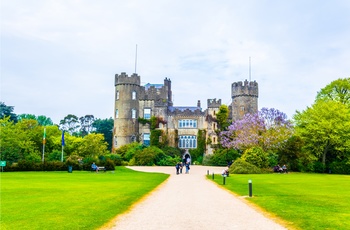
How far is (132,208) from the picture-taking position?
13172 mm

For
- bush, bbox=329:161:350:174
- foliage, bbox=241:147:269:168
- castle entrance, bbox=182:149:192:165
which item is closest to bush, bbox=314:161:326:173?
bush, bbox=329:161:350:174

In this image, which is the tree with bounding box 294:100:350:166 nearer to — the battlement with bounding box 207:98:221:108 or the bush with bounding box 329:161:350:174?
the bush with bounding box 329:161:350:174

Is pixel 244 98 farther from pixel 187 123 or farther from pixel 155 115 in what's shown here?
pixel 155 115

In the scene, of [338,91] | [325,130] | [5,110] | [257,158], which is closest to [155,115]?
[257,158]

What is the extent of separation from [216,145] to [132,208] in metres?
48.9

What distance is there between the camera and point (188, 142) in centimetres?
6278

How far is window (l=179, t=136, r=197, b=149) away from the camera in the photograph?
62.7 meters

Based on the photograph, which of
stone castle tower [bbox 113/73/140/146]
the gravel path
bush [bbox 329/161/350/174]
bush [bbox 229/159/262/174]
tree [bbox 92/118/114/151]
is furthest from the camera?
tree [bbox 92/118/114/151]

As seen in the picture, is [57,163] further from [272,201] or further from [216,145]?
[272,201]

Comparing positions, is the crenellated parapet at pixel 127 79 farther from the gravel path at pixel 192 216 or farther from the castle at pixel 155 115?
the gravel path at pixel 192 216

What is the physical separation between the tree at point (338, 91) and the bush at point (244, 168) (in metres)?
21.7

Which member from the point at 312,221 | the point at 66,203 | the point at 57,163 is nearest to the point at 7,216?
the point at 66,203

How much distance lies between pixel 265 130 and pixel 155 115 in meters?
23.1

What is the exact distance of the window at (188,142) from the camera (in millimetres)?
62656
